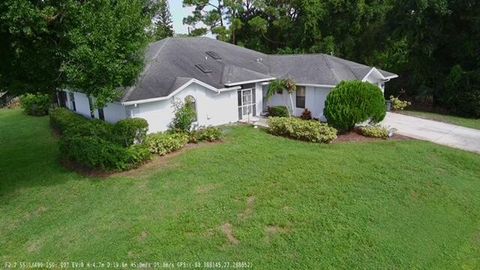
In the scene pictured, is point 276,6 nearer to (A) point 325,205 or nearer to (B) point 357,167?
(B) point 357,167

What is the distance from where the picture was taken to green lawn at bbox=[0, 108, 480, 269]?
8.87 metres

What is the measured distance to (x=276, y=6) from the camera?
37.2m

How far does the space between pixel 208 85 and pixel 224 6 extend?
906 inches

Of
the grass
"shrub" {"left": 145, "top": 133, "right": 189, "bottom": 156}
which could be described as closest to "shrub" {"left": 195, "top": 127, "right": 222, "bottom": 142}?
"shrub" {"left": 145, "top": 133, "right": 189, "bottom": 156}

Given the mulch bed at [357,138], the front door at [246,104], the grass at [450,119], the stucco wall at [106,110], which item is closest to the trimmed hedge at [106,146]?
the stucco wall at [106,110]

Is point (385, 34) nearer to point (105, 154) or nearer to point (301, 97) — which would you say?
point (301, 97)

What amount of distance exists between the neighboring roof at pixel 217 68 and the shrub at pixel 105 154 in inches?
105

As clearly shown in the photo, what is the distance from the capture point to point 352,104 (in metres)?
17.5

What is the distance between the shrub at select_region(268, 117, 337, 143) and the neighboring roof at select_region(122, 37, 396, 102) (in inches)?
142

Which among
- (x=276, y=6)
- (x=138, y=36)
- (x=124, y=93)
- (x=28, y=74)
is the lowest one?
(x=124, y=93)

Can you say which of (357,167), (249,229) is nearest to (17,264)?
(249,229)

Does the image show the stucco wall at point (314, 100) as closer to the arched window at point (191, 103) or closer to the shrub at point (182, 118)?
the arched window at point (191, 103)

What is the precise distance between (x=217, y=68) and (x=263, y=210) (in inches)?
518

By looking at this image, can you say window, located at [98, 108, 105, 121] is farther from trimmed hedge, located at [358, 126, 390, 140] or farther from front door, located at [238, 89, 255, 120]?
trimmed hedge, located at [358, 126, 390, 140]
